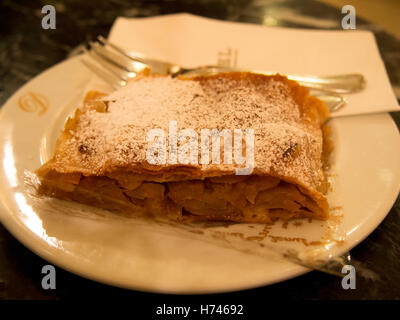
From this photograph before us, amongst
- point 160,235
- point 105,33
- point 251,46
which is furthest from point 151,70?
point 160,235

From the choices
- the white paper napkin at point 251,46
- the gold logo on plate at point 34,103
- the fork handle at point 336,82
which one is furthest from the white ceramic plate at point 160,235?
the white paper napkin at point 251,46

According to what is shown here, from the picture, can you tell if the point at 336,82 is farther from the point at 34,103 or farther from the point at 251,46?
the point at 34,103

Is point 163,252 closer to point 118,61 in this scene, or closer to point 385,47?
point 118,61

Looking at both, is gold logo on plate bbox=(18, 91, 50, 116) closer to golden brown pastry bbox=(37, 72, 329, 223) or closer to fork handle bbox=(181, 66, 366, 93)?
golden brown pastry bbox=(37, 72, 329, 223)

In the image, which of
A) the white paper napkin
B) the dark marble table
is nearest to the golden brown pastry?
the dark marble table

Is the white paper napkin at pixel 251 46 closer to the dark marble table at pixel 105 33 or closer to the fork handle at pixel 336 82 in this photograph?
the fork handle at pixel 336 82

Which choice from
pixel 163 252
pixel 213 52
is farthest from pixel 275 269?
pixel 213 52
